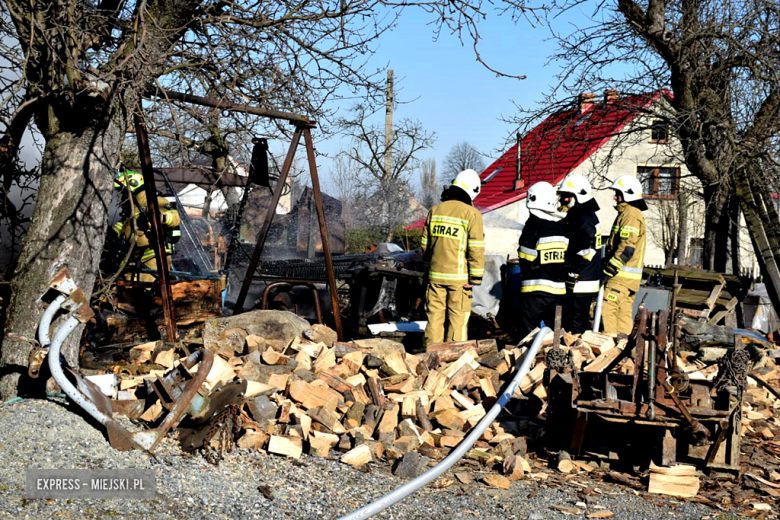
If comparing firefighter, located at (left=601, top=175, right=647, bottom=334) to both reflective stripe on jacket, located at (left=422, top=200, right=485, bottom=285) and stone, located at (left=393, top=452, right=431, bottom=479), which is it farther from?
stone, located at (left=393, top=452, right=431, bottom=479)

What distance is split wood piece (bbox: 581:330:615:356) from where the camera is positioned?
6798 mm

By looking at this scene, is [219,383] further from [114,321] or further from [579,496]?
[579,496]

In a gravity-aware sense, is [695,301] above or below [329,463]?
above

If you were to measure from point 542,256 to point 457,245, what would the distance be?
1.01 metres

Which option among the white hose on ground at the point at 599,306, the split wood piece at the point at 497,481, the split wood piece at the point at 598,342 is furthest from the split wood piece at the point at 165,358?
the white hose on ground at the point at 599,306

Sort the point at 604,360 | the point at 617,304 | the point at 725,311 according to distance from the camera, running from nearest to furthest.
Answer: the point at 604,360
the point at 617,304
the point at 725,311

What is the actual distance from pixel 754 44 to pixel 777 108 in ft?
2.90

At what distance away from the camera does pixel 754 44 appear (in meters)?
9.91

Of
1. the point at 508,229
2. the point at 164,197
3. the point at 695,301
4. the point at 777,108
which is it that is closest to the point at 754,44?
the point at 777,108

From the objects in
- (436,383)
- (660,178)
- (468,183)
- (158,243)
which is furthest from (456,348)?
(660,178)

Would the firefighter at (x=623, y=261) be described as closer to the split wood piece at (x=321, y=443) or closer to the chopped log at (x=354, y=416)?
the chopped log at (x=354, y=416)

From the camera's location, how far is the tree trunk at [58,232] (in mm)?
5129

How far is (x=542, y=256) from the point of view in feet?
26.7

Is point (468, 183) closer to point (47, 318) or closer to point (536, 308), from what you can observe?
point (536, 308)
